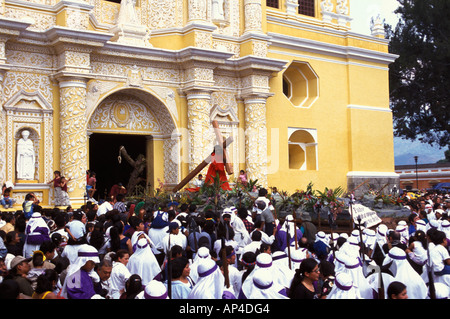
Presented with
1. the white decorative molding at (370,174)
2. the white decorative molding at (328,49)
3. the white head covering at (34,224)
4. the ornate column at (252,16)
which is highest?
the ornate column at (252,16)

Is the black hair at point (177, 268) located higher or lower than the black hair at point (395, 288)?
higher

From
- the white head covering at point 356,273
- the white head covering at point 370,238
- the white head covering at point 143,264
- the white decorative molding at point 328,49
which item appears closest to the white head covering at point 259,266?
the white head covering at point 356,273

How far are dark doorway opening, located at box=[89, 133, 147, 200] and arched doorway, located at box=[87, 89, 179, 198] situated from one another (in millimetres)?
40

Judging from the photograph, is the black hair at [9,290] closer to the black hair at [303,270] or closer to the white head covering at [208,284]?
the white head covering at [208,284]

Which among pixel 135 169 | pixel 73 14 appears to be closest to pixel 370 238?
pixel 135 169

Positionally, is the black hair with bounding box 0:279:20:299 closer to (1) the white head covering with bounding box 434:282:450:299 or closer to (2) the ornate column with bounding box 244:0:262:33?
(1) the white head covering with bounding box 434:282:450:299

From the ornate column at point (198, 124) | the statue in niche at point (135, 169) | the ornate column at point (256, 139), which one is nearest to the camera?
the ornate column at point (198, 124)

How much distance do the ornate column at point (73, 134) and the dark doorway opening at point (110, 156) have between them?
437 centimetres

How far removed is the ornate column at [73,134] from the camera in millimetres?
17000

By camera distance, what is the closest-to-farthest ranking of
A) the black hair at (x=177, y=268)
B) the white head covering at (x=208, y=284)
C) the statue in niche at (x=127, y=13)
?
the white head covering at (x=208, y=284)
the black hair at (x=177, y=268)
the statue in niche at (x=127, y=13)

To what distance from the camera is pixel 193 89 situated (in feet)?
64.6

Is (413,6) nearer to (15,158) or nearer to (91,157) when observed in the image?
(91,157)

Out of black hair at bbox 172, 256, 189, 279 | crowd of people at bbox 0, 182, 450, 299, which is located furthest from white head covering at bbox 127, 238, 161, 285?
black hair at bbox 172, 256, 189, 279

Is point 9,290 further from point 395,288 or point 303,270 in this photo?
point 395,288
